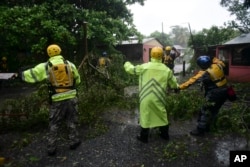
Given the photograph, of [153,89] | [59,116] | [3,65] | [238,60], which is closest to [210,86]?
[153,89]

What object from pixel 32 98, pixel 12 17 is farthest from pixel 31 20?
pixel 32 98

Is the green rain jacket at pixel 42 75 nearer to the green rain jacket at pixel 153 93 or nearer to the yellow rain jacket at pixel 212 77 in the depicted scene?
the green rain jacket at pixel 153 93

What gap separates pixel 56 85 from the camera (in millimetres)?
5117

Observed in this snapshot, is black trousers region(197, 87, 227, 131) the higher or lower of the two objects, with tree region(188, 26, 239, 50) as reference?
lower

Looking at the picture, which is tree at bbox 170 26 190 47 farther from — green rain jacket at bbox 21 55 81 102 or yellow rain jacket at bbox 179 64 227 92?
green rain jacket at bbox 21 55 81 102

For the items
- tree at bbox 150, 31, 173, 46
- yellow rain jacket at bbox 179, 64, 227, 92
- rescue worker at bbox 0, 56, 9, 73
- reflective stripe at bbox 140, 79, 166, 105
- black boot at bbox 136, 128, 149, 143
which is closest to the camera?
reflective stripe at bbox 140, 79, 166, 105

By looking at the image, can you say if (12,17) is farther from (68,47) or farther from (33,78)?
(33,78)

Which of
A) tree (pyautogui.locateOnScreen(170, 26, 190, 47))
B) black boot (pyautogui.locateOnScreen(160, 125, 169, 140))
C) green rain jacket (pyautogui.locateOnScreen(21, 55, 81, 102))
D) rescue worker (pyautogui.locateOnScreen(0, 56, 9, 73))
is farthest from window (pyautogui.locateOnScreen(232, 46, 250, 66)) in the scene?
tree (pyautogui.locateOnScreen(170, 26, 190, 47))

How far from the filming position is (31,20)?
1259cm

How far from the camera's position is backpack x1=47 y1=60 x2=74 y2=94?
5031mm

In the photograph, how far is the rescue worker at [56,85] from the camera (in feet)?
16.4

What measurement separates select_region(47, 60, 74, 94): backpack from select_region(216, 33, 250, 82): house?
12.4 m

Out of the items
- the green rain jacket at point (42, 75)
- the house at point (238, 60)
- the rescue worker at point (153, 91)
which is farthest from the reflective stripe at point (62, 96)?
the house at point (238, 60)

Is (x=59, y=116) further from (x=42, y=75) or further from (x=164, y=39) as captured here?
(x=164, y=39)
